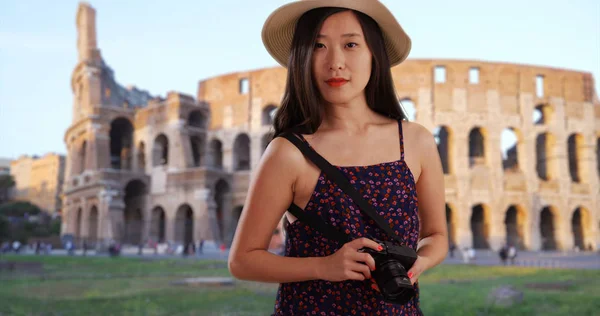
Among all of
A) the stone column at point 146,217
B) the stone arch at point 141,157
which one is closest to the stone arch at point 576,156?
the stone column at point 146,217

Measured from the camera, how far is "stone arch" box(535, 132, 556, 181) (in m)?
30.1

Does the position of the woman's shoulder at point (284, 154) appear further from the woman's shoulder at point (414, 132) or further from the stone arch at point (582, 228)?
the stone arch at point (582, 228)

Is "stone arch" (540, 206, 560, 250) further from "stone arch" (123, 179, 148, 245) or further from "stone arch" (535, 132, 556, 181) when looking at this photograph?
"stone arch" (123, 179, 148, 245)

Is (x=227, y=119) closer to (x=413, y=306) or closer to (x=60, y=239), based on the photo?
(x=60, y=239)

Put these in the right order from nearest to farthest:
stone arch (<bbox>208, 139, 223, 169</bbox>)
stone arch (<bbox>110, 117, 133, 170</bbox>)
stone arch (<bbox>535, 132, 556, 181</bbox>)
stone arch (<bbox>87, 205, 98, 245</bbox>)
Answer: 1. stone arch (<bbox>535, 132, 556, 181</bbox>)
2. stone arch (<bbox>87, 205, 98, 245</bbox>)
3. stone arch (<bbox>208, 139, 223, 169</bbox>)
4. stone arch (<bbox>110, 117, 133, 170</bbox>)

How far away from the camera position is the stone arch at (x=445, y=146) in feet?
97.0

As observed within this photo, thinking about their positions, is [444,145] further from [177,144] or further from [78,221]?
[78,221]

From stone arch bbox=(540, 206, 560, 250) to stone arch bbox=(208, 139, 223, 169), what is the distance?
755 inches

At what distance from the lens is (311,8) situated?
1686 mm

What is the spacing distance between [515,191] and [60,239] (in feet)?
88.7

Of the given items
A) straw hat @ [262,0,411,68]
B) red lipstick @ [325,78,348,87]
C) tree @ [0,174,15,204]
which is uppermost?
tree @ [0,174,15,204]

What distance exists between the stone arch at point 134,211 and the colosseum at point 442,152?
68 mm

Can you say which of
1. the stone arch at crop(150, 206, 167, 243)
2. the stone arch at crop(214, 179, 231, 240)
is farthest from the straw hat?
the stone arch at crop(150, 206, 167, 243)

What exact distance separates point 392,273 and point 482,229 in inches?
1187
